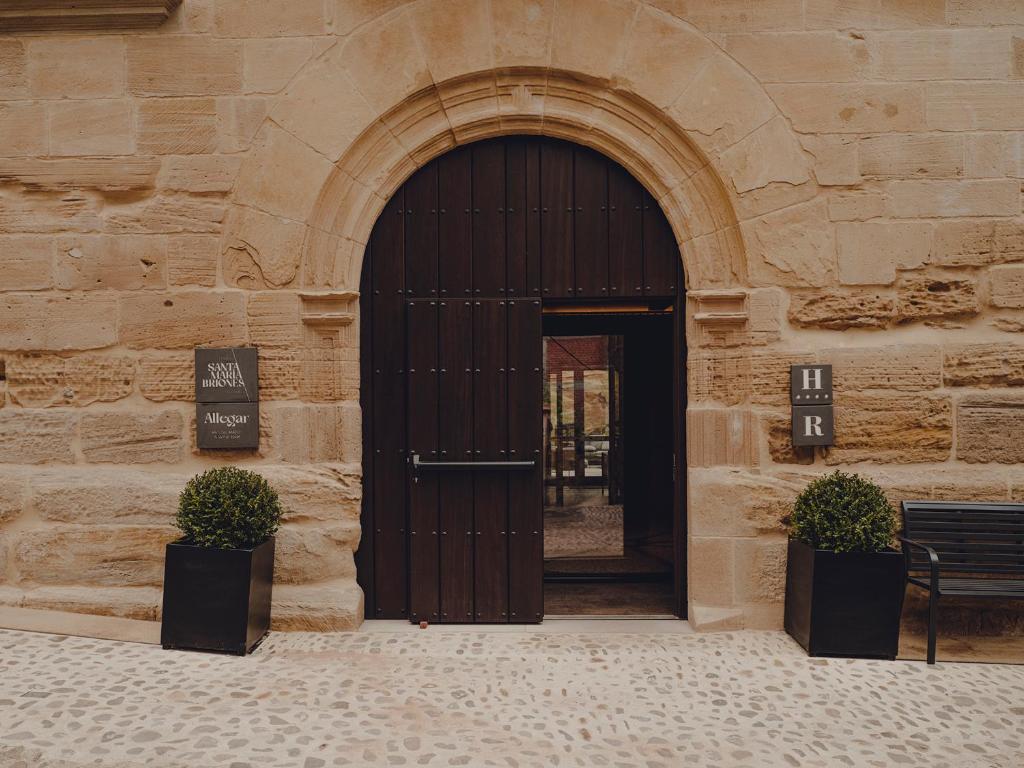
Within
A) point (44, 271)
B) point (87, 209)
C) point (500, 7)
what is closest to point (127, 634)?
point (44, 271)

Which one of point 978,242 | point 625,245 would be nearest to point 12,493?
point 625,245

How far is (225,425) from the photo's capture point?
157 inches

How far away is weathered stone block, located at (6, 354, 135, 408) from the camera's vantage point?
4051mm

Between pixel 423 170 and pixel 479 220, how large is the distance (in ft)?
1.55

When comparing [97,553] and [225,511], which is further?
[97,553]

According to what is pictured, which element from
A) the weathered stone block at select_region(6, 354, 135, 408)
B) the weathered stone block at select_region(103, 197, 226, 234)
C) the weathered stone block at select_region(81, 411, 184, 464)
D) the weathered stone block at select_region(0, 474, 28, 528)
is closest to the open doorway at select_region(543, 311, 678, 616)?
the weathered stone block at select_region(81, 411, 184, 464)

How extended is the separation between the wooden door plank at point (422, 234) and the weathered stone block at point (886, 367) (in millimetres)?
2387

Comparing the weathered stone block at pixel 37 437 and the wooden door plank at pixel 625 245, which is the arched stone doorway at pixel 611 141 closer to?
the wooden door plank at pixel 625 245

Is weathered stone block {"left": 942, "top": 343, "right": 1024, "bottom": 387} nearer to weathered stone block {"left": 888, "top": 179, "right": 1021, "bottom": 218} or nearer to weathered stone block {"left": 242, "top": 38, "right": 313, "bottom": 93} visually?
weathered stone block {"left": 888, "top": 179, "right": 1021, "bottom": 218}

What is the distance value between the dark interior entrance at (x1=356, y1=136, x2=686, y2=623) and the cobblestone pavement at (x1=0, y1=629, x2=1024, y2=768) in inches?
18.9

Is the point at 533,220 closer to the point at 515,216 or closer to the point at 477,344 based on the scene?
the point at 515,216

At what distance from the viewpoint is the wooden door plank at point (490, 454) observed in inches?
164

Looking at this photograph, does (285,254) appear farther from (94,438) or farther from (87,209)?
(94,438)

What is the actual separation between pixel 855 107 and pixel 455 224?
2.42m
